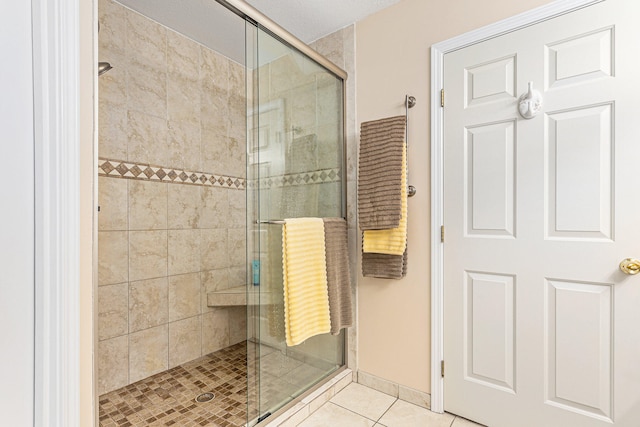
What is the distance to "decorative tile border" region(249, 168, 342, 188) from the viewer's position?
148 centimetres

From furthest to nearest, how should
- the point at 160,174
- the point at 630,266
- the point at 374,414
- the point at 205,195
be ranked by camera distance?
1. the point at 205,195
2. the point at 160,174
3. the point at 374,414
4. the point at 630,266

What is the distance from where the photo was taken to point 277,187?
59.9 inches

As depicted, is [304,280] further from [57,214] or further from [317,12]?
[317,12]

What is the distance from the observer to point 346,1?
1.78 m

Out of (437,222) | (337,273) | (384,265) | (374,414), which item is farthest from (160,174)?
(374,414)

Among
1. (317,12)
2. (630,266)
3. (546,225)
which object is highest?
(317,12)

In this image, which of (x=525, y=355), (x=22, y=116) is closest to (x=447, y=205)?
(x=525, y=355)

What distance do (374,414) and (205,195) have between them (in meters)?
1.90

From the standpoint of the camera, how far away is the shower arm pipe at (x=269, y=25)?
1.32 metres

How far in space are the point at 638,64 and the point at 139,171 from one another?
103 inches

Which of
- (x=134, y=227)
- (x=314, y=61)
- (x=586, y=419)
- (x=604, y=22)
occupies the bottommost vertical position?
(x=586, y=419)

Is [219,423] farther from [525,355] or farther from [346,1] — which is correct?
[346,1]

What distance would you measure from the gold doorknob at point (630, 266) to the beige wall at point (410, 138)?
2.56 feet

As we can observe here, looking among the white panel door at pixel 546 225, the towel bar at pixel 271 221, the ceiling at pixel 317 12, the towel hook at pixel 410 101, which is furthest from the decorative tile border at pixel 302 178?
the ceiling at pixel 317 12
